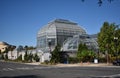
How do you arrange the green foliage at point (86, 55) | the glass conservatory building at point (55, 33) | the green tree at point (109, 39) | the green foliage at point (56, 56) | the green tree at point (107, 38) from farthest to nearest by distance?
the glass conservatory building at point (55, 33), the green foliage at point (56, 56), the green foliage at point (86, 55), the green tree at point (107, 38), the green tree at point (109, 39)

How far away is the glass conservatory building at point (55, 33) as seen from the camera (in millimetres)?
92250

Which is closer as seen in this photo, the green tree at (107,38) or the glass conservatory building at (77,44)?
the green tree at (107,38)

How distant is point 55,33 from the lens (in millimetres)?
92062

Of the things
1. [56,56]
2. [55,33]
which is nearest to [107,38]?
[56,56]

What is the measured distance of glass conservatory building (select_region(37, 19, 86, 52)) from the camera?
3632 inches

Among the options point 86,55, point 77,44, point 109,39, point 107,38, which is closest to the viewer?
point 107,38

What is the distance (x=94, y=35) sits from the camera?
9644 cm

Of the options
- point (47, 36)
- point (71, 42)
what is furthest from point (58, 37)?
point (71, 42)

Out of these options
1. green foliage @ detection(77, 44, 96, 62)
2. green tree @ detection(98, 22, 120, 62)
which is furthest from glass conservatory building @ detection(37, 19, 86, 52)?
green tree @ detection(98, 22, 120, 62)

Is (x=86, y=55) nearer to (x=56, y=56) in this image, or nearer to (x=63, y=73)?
(x=56, y=56)

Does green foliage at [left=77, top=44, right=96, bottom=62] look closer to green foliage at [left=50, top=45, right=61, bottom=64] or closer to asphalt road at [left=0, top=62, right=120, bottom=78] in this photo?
green foliage at [left=50, top=45, right=61, bottom=64]

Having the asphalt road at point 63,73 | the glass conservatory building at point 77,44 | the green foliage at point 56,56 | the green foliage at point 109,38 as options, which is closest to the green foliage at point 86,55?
the green foliage at point 109,38

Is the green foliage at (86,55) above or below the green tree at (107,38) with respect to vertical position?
below

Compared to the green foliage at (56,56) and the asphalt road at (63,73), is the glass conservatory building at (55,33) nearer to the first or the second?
the green foliage at (56,56)
